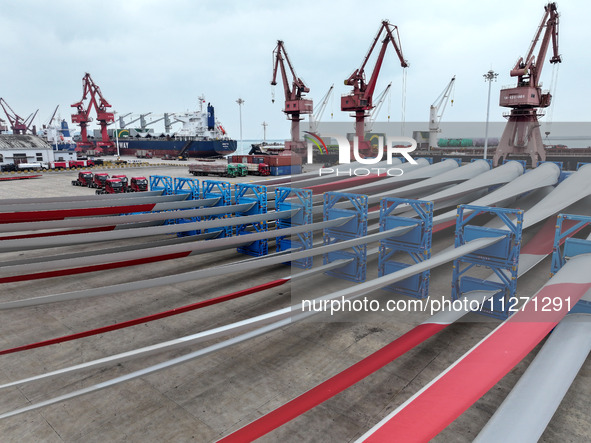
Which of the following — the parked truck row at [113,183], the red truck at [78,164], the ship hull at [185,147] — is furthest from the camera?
the ship hull at [185,147]

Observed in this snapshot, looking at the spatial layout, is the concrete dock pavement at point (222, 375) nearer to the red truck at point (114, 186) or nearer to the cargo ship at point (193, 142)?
the red truck at point (114, 186)

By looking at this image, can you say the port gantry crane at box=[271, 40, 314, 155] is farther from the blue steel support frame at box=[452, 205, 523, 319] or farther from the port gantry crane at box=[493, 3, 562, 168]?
the blue steel support frame at box=[452, 205, 523, 319]

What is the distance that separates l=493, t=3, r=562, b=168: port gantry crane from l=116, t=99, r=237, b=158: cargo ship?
65.8 metres

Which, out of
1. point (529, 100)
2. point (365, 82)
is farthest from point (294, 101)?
point (529, 100)

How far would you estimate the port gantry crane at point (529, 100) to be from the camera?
38250 mm

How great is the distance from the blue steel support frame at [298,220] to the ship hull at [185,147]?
77.4 m

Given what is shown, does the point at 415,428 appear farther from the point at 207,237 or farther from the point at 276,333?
the point at 207,237

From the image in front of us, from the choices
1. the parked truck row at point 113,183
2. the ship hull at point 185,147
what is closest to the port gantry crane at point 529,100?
the parked truck row at point 113,183

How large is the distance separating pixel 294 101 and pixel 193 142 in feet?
123

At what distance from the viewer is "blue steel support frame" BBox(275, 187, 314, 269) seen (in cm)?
1598

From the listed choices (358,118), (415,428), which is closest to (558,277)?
(415,428)

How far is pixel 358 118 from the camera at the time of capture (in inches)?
2322

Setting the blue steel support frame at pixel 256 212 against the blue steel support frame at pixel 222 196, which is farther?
the blue steel support frame at pixel 222 196

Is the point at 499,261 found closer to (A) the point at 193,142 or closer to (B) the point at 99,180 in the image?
(B) the point at 99,180
